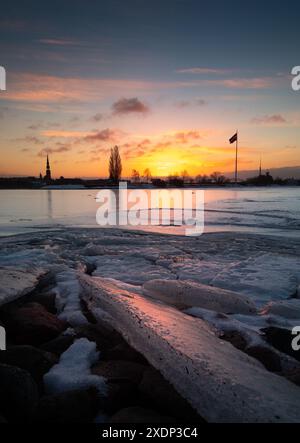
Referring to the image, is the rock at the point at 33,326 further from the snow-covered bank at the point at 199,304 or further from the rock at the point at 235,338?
the rock at the point at 235,338

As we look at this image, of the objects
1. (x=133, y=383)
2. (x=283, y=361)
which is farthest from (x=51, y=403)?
(x=283, y=361)

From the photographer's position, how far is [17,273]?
394 cm

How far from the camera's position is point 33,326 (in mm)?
2633

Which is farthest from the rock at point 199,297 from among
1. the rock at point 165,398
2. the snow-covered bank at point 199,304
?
the rock at point 165,398

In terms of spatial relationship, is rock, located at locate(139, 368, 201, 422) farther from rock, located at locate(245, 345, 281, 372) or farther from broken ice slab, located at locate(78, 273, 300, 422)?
rock, located at locate(245, 345, 281, 372)

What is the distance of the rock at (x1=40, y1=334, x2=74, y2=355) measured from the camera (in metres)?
2.50

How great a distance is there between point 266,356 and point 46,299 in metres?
2.22

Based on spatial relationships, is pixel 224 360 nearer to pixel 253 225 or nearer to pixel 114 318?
pixel 114 318

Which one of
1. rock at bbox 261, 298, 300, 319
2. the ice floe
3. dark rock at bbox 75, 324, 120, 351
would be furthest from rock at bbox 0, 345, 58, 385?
rock at bbox 261, 298, 300, 319

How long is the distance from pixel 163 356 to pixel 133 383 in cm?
24

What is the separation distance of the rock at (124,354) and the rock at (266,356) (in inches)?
33.2

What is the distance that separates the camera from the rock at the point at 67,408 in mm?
1739

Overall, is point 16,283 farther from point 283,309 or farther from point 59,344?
point 283,309

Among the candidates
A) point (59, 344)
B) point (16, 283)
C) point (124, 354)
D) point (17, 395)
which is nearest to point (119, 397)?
point (124, 354)
